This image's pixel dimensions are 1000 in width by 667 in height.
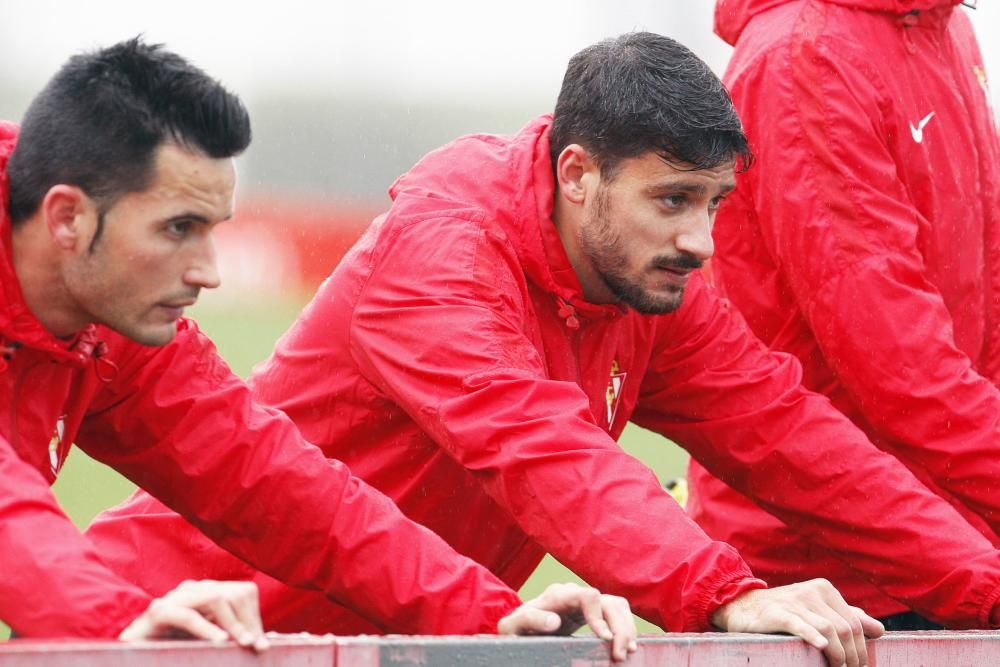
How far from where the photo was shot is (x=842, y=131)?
4.21m

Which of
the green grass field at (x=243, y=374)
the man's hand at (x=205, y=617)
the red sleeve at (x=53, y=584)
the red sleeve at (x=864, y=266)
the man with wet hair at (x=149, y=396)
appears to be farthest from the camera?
the green grass field at (x=243, y=374)

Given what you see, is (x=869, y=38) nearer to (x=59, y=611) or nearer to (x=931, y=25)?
(x=931, y=25)

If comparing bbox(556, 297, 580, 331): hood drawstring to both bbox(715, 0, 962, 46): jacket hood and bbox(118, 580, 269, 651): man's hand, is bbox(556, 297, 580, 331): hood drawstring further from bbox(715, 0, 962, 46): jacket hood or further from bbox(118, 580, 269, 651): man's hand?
bbox(118, 580, 269, 651): man's hand

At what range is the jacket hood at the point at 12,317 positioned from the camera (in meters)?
2.95

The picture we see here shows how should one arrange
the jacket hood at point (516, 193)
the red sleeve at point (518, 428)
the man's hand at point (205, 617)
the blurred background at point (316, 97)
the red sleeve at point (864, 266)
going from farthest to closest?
the blurred background at point (316, 97) → the red sleeve at point (864, 266) → the jacket hood at point (516, 193) → the red sleeve at point (518, 428) → the man's hand at point (205, 617)

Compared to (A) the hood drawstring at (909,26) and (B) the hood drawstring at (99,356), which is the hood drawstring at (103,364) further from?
(A) the hood drawstring at (909,26)

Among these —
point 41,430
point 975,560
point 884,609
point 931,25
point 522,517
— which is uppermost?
point 931,25

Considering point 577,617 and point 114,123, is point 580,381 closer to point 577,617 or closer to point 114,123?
point 577,617

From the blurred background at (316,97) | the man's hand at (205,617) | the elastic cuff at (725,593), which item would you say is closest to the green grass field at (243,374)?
the blurred background at (316,97)

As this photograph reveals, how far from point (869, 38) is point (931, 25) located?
0.83 ft

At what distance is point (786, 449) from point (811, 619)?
993mm

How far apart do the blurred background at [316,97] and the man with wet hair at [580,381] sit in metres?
14.0

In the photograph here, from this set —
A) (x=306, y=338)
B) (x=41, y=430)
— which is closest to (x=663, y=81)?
(x=306, y=338)

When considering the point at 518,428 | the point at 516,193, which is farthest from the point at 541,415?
the point at 516,193
